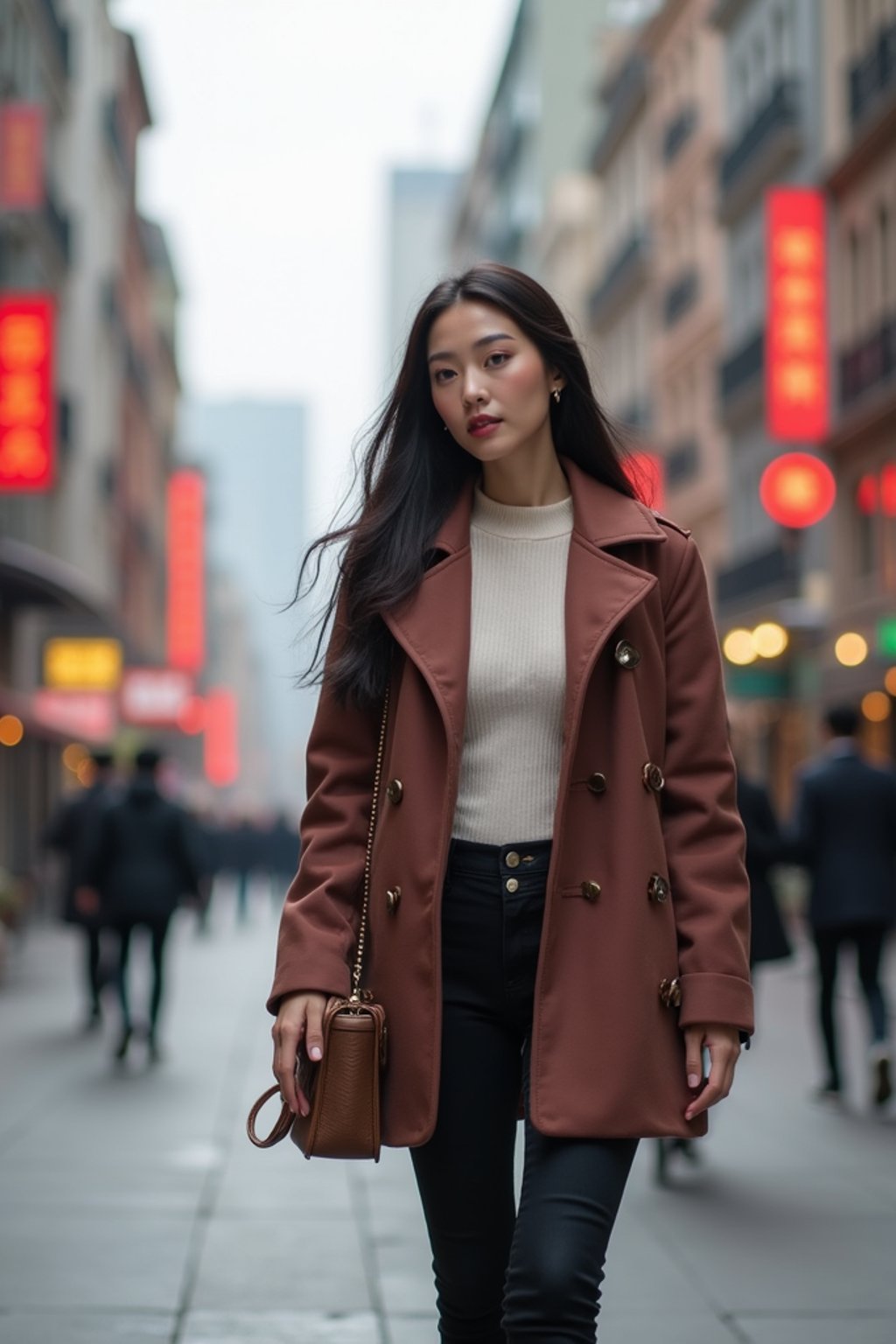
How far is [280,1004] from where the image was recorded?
122 inches

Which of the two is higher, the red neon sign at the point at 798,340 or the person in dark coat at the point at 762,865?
the red neon sign at the point at 798,340

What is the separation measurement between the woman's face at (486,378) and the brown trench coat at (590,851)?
7.5 inches

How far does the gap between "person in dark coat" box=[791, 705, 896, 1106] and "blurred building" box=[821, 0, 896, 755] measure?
15086 mm

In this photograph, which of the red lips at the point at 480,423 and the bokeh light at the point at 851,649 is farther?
the bokeh light at the point at 851,649

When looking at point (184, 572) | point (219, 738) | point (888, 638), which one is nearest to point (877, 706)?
point (888, 638)

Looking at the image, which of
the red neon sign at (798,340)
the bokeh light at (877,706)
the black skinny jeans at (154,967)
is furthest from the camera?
the red neon sign at (798,340)

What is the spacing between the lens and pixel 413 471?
3.42 meters

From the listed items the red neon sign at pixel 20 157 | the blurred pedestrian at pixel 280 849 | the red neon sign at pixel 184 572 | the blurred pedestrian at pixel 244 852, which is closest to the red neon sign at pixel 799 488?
the blurred pedestrian at pixel 244 852

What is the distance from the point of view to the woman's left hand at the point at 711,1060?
9.91ft

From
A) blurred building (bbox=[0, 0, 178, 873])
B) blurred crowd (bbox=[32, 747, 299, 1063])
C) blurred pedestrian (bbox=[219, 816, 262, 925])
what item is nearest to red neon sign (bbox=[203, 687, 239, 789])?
blurred building (bbox=[0, 0, 178, 873])

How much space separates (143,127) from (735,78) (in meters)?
22.9

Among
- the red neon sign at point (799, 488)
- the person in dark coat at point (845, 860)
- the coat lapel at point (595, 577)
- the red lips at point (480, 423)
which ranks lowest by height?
the person in dark coat at point (845, 860)

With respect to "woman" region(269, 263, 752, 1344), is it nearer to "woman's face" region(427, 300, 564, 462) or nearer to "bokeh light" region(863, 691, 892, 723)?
"woman's face" region(427, 300, 564, 462)

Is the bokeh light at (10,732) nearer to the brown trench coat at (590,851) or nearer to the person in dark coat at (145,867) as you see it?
the person in dark coat at (145,867)
